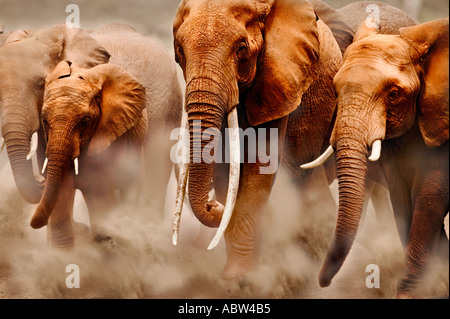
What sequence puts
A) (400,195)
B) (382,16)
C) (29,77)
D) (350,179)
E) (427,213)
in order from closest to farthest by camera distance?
(350,179), (427,213), (400,195), (382,16), (29,77)

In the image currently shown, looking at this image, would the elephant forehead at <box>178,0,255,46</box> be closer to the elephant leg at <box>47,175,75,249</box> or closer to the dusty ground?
the dusty ground

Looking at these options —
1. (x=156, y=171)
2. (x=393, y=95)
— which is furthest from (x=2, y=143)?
A: (x=393, y=95)

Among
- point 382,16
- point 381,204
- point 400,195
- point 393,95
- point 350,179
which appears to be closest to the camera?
point 350,179

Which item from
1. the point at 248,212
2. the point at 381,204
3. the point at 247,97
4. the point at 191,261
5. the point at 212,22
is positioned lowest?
the point at 191,261

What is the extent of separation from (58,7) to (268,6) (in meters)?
1.11

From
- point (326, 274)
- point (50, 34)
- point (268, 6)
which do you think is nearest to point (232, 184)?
point (326, 274)

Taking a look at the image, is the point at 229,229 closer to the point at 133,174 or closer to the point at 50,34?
the point at 133,174

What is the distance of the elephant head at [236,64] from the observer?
369cm

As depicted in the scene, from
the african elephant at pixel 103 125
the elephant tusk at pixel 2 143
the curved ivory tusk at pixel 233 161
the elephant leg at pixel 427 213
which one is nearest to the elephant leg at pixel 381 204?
the elephant leg at pixel 427 213

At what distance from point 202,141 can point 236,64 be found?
0.33 meters

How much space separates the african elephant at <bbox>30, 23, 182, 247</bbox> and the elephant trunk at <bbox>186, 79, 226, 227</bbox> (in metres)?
0.77

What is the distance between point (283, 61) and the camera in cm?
395

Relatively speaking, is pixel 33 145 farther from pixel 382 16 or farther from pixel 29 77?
pixel 382 16

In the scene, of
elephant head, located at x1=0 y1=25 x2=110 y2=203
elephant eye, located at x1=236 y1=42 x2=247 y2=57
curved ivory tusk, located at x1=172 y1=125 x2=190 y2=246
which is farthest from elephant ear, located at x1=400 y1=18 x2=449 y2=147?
elephant head, located at x1=0 y1=25 x2=110 y2=203
